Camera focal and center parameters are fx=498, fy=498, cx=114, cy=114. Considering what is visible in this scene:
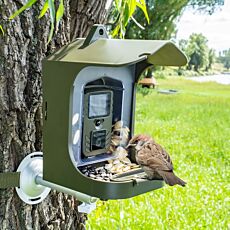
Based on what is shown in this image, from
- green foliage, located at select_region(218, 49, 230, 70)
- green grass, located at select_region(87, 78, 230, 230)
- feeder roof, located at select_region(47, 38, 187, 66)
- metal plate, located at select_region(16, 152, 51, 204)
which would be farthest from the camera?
green foliage, located at select_region(218, 49, 230, 70)

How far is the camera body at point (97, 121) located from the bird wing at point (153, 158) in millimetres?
133

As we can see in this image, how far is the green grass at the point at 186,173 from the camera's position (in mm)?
2457

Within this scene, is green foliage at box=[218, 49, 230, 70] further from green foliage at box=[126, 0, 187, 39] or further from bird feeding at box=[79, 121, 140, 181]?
bird feeding at box=[79, 121, 140, 181]

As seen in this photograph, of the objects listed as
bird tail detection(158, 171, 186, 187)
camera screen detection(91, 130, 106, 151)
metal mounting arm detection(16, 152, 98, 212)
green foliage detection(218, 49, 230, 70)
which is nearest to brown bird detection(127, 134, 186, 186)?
bird tail detection(158, 171, 186, 187)

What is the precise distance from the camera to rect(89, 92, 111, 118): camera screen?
1.20 m

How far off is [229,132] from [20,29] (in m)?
4.12

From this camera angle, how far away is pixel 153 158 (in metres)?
1.11

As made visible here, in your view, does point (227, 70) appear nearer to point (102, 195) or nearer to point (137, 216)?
point (137, 216)

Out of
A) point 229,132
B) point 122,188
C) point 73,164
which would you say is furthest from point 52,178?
point 229,132

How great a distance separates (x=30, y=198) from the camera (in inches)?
50.2

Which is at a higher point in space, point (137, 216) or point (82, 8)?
point (82, 8)

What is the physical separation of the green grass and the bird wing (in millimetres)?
1262

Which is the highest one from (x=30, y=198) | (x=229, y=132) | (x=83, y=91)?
(x=83, y=91)

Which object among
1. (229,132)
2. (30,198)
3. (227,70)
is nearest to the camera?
(30,198)
